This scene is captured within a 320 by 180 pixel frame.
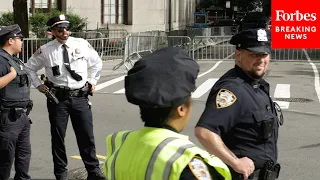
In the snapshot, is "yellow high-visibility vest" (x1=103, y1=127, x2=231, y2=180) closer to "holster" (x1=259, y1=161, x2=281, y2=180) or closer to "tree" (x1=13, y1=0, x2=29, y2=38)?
"holster" (x1=259, y1=161, x2=281, y2=180)

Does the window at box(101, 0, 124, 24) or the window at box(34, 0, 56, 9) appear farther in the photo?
the window at box(101, 0, 124, 24)

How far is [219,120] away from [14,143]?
2.91 metres

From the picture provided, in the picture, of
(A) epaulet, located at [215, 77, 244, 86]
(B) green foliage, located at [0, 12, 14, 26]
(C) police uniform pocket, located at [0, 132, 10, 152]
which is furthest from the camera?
(B) green foliage, located at [0, 12, 14, 26]

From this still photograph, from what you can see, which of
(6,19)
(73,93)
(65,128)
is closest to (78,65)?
(73,93)

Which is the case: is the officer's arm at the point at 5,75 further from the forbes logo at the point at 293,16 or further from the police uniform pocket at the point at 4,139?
Answer: the forbes logo at the point at 293,16

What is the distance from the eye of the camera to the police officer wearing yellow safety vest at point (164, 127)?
7.60ft

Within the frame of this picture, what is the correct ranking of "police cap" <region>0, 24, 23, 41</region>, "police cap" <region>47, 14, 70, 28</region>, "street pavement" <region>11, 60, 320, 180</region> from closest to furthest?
"police cap" <region>0, 24, 23, 41</region>
"police cap" <region>47, 14, 70, 28</region>
"street pavement" <region>11, 60, 320, 180</region>

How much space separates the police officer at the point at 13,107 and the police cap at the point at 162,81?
3566 millimetres

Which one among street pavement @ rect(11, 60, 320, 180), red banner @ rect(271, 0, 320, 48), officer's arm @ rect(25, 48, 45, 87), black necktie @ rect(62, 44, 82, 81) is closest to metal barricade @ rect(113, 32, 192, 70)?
street pavement @ rect(11, 60, 320, 180)

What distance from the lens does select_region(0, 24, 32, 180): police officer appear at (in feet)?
19.1

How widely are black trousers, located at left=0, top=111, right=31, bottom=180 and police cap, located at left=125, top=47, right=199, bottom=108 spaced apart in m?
3.63

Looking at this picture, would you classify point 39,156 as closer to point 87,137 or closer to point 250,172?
point 87,137

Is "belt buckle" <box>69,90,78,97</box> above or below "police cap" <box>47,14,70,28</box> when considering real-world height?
below

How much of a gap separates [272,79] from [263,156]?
14380 mm
